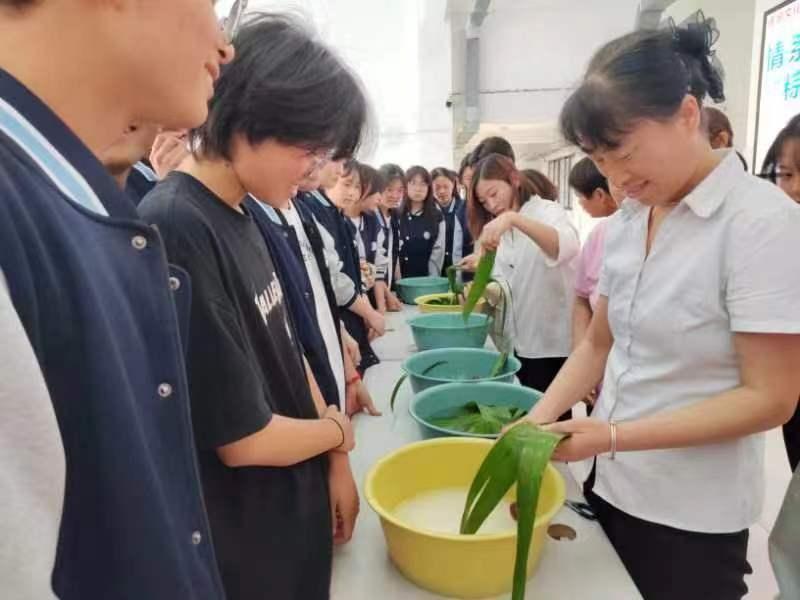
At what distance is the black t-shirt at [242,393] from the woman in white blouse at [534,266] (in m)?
1.01

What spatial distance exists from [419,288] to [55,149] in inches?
97.3

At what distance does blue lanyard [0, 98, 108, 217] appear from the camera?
33 cm

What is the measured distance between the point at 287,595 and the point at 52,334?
535 millimetres

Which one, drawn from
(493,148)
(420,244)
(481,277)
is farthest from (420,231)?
(481,277)

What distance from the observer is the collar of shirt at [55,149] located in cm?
33

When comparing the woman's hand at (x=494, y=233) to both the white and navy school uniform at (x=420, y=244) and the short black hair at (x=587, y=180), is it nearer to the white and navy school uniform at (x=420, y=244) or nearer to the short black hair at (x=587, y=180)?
the short black hair at (x=587, y=180)

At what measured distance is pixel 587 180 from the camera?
6.66 feet

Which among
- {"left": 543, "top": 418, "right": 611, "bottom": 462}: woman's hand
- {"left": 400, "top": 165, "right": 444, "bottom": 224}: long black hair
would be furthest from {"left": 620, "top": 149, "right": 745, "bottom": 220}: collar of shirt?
{"left": 400, "top": 165, "right": 444, "bottom": 224}: long black hair

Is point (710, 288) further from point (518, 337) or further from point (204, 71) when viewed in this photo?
point (518, 337)

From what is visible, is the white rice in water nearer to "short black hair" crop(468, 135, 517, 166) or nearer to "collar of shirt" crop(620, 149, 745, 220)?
"collar of shirt" crop(620, 149, 745, 220)

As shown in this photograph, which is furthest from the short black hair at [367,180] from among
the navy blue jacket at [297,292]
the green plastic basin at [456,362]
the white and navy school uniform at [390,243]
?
the navy blue jacket at [297,292]

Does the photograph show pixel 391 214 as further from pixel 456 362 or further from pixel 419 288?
pixel 456 362

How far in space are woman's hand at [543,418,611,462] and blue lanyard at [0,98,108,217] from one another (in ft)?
2.12

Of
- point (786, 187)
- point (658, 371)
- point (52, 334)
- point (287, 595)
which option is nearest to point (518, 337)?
point (786, 187)
